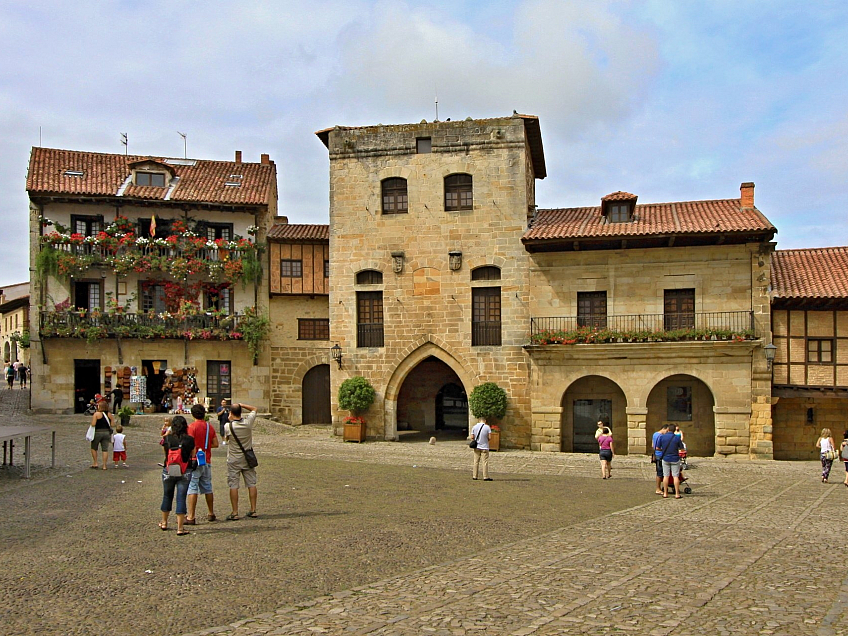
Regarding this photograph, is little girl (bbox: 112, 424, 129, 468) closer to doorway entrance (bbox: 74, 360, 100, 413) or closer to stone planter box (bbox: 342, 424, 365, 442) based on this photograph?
stone planter box (bbox: 342, 424, 365, 442)

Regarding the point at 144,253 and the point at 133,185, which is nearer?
the point at 144,253

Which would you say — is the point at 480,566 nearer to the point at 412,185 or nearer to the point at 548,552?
the point at 548,552

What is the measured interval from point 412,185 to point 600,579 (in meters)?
20.9

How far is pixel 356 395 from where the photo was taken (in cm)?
2792

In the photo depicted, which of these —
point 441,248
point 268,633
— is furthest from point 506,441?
point 268,633

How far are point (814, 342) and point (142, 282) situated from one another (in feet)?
78.9

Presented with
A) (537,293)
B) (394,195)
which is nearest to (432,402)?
(537,293)

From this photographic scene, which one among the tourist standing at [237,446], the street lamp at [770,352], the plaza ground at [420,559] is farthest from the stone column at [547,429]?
the tourist standing at [237,446]

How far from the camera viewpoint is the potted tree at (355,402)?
2780 centimetres

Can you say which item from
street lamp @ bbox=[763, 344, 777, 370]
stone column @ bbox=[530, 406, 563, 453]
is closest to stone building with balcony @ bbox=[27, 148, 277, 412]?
stone column @ bbox=[530, 406, 563, 453]

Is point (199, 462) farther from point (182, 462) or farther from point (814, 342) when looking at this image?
point (814, 342)

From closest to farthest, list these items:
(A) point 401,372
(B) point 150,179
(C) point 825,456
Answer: (C) point 825,456 < (A) point 401,372 < (B) point 150,179

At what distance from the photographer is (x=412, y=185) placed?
2847 cm

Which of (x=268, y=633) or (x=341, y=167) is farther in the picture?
(x=341, y=167)
